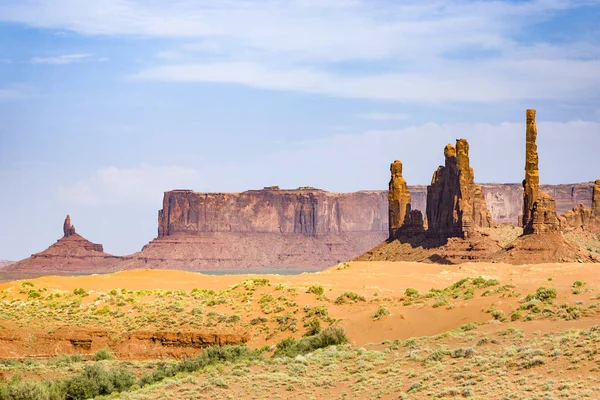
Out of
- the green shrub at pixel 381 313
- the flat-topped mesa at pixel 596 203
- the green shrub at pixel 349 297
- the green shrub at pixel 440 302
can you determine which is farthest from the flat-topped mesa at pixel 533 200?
the green shrub at pixel 381 313

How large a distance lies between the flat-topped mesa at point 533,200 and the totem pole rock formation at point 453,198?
7153 mm

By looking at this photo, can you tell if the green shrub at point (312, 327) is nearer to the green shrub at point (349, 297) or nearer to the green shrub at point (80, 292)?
the green shrub at point (349, 297)

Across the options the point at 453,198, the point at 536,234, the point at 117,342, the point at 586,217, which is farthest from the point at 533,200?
the point at 117,342

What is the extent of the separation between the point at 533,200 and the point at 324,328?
4570cm

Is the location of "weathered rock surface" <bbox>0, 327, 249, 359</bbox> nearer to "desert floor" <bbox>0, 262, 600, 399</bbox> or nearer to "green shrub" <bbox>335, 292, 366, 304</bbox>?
"desert floor" <bbox>0, 262, 600, 399</bbox>

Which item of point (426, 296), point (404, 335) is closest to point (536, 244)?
point (426, 296)

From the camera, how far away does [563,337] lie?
1010 inches

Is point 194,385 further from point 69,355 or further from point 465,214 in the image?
point 465,214

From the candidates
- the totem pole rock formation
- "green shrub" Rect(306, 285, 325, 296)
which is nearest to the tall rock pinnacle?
the totem pole rock formation

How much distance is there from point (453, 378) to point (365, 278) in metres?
30.4

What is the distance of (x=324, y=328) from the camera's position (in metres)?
37.7

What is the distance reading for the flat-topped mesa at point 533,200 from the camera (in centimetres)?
7656

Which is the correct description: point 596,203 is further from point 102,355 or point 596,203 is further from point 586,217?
point 102,355

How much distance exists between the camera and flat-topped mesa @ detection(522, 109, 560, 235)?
7656 centimetres
